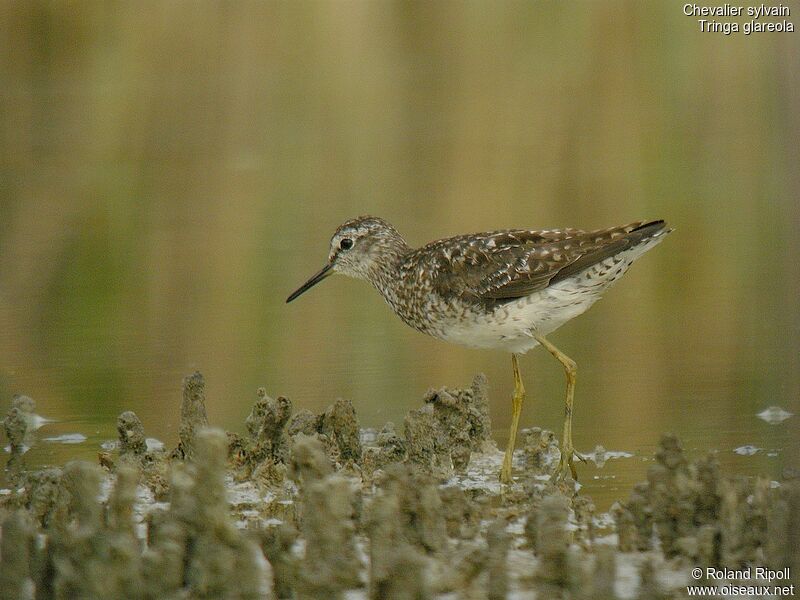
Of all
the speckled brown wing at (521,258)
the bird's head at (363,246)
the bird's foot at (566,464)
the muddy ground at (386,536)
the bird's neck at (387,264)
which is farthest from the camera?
the bird's head at (363,246)

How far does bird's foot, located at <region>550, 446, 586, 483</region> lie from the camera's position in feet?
23.6

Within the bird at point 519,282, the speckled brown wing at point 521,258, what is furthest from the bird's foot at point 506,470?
the speckled brown wing at point 521,258

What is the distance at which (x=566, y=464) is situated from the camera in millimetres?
7277

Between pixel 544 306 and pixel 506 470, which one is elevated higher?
pixel 544 306

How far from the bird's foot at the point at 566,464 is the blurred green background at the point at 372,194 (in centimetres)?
17

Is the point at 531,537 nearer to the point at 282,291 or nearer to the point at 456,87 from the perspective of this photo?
the point at 282,291

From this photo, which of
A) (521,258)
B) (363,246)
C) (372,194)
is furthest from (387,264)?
(372,194)

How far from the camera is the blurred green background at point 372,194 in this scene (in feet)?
29.6

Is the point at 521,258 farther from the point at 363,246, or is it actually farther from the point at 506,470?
the point at 363,246

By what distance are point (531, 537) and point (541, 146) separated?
495 inches

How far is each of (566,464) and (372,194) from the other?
28.5 ft

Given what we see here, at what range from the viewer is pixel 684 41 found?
2181 cm

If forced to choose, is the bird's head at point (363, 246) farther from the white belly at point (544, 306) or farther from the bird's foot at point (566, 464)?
the bird's foot at point (566, 464)

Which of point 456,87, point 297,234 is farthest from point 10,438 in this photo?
point 456,87
